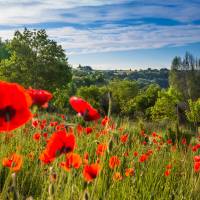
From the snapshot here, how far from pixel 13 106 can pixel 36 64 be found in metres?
38.8

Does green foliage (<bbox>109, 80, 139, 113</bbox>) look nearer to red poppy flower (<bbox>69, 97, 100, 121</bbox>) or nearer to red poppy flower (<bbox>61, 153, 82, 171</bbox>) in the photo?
red poppy flower (<bbox>61, 153, 82, 171</bbox>)

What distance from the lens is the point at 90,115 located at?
64.2 inches

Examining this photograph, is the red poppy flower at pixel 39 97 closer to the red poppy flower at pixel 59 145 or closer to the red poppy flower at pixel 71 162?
the red poppy flower at pixel 59 145

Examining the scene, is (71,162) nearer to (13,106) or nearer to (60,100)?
(13,106)

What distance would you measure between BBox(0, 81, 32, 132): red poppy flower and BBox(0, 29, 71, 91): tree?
37544 millimetres

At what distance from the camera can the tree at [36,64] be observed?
3897cm

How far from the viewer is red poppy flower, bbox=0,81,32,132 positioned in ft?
3.78

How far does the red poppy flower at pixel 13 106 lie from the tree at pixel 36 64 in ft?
123

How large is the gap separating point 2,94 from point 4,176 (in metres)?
3.44

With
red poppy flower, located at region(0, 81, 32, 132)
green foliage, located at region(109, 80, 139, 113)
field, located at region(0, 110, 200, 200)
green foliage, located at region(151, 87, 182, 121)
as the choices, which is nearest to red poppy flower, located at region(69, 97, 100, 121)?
field, located at region(0, 110, 200, 200)

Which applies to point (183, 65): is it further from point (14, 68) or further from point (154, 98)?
point (14, 68)

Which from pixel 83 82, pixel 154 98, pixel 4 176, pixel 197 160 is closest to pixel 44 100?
pixel 197 160

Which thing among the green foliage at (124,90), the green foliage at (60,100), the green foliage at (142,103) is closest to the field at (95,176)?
the green foliage at (60,100)

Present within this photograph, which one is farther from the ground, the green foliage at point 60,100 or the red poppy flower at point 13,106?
the red poppy flower at point 13,106
